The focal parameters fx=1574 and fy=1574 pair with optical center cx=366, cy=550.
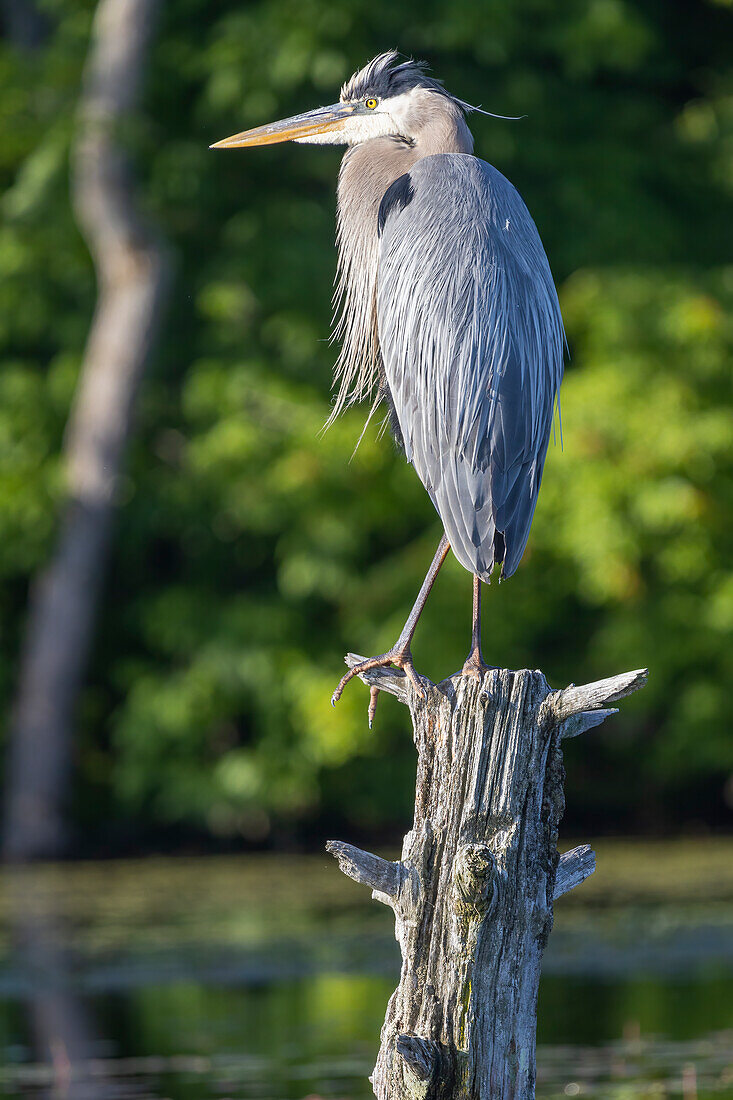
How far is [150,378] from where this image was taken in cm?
1233

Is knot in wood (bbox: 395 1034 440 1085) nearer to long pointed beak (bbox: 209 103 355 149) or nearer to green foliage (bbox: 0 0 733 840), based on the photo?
long pointed beak (bbox: 209 103 355 149)

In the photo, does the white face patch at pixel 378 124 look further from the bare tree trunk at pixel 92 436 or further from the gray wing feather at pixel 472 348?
the bare tree trunk at pixel 92 436

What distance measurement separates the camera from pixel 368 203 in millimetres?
4500

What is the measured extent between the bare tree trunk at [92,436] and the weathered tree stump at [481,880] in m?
8.25

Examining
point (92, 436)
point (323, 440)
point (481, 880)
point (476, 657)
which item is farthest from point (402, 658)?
point (92, 436)

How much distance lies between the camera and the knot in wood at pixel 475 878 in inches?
118

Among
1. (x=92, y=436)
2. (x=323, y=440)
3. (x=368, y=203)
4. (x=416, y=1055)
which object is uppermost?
(x=92, y=436)

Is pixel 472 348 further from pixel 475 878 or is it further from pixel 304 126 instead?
pixel 475 878

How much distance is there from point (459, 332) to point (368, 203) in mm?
714

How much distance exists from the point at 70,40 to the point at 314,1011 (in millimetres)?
8606

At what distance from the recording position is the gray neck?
445 centimetres

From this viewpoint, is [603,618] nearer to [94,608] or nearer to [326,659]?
[326,659]

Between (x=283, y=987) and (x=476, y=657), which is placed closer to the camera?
(x=476, y=657)

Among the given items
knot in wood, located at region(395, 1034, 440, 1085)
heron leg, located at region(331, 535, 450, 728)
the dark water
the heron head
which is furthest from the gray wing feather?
the dark water
